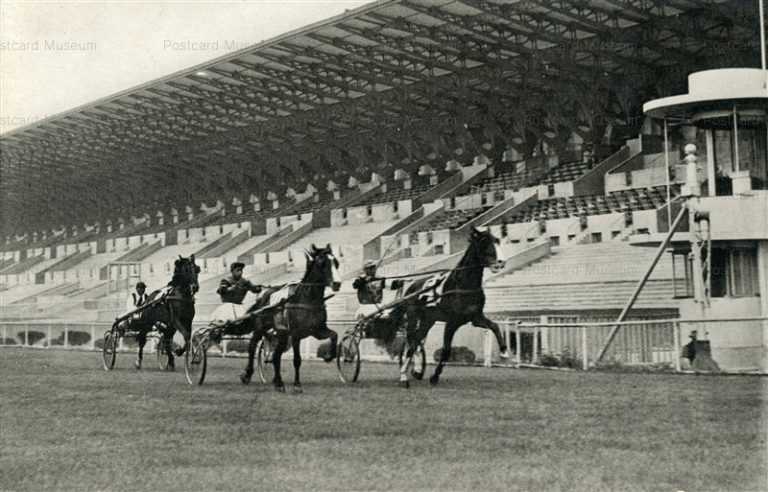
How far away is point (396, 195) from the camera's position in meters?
54.0

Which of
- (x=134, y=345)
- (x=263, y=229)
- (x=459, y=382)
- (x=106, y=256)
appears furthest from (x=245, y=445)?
(x=106, y=256)

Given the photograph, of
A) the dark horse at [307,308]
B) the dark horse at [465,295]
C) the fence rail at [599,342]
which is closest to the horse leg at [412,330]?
the dark horse at [465,295]

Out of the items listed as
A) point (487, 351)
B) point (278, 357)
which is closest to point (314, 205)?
point (487, 351)

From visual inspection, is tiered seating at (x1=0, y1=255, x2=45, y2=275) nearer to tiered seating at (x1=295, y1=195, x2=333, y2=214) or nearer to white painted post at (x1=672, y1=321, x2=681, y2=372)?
tiered seating at (x1=295, y1=195, x2=333, y2=214)

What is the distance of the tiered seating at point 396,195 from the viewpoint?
2051 inches

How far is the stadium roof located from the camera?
119 ft

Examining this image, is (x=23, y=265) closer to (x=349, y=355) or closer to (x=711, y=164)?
(x=349, y=355)

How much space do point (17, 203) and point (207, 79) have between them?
4503 cm

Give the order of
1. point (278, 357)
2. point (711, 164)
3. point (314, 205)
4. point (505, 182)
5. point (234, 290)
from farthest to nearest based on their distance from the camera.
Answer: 1. point (314, 205)
2. point (505, 182)
3. point (711, 164)
4. point (234, 290)
5. point (278, 357)

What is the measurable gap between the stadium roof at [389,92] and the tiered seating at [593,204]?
18.1ft

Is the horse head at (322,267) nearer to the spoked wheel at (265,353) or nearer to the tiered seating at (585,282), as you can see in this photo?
the spoked wheel at (265,353)

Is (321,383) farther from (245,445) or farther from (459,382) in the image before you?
(245,445)

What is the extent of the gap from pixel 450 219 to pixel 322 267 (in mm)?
30028

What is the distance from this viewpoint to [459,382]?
14805 millimetres
